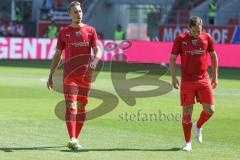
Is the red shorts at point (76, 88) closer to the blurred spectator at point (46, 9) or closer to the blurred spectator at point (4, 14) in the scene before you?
the blurred spectator at point (46, 9)

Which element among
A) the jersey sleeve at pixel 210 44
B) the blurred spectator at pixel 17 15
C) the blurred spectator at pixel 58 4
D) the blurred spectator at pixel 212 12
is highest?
the jersey sleeve at pixel 210 44

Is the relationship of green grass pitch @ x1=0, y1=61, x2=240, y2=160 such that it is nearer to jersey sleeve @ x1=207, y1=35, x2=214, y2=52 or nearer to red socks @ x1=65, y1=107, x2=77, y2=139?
red socks @ x1=65, y1=107, x2=77, y2=139

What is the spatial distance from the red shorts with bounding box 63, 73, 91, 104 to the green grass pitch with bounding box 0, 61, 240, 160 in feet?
2.53

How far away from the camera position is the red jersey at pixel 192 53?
11.8 meters

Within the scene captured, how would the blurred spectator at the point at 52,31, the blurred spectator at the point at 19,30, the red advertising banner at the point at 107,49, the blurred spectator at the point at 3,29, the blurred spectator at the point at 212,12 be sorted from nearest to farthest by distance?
1. the red advertising banner at the point at 107,49
2. the blurred spectator at the point at 212,12
3. the blurred spectator at the point at 52,31
4. the blurred spectator at the point at 3,29
5. the blurred spectator at the point at 19,30

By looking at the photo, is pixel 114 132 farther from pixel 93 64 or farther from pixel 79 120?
pixel 93 64

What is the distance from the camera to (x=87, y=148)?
38.4ft

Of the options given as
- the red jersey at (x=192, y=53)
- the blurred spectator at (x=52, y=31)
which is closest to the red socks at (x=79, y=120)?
the red jersey at (x=192, y=53)

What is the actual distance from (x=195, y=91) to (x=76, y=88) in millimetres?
1861

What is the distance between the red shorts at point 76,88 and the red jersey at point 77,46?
0.33ft

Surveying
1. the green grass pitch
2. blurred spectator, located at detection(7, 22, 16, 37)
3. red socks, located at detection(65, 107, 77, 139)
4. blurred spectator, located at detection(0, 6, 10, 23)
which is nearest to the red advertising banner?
blurred spectator, located at detection(7, 22, 16, 37)

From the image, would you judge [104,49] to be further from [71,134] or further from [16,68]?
[71,134]

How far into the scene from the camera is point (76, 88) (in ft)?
38.6

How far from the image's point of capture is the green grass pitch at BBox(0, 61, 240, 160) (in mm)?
11180
